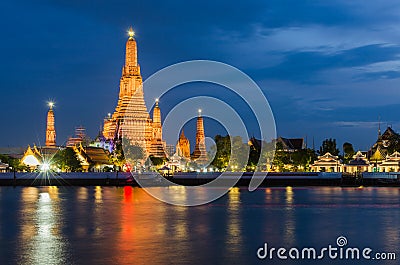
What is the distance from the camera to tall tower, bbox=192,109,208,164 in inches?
4417

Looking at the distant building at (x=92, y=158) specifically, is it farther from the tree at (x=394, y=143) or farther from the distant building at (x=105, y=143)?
the tree at (x=394, y=143)

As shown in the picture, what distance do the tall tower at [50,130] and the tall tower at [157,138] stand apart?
18.1 meters

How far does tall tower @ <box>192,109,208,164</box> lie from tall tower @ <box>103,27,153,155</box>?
10.2 m

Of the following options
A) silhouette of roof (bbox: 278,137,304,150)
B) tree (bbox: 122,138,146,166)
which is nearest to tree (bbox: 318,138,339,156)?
silhouette of roof (bbox: 278,137,304,150)

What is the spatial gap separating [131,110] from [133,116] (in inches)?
52.9

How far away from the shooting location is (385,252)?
2034cm

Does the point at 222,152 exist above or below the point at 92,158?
above

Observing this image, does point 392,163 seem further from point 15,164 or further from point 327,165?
point 15,164

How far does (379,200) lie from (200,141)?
81452 millimetres

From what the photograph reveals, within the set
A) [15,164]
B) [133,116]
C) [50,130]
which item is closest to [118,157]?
[15,164]

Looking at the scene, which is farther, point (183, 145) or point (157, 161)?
point (183, 145)

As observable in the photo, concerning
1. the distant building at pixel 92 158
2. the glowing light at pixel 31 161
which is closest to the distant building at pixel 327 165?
the distant building at pixel 92 158

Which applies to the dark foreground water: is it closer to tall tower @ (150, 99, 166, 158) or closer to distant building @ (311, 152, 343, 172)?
distant building @ (311, 152, 343, 172)

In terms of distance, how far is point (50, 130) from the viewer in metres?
114
